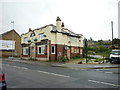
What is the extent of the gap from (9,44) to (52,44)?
29.7 meters

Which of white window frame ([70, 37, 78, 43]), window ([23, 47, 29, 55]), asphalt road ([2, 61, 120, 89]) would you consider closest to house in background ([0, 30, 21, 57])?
window ([23, 47, 29, 55])

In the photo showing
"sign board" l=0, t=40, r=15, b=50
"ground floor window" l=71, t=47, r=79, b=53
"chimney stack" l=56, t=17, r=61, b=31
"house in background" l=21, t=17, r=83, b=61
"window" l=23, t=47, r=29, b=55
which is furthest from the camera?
"sign board" l=0, t=40, r=15, b=50

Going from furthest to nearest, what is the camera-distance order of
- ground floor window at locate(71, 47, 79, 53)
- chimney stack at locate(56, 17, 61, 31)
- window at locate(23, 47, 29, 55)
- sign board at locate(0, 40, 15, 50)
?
sign board at locate(0, 40, 15, 50) < window at locate(23, 47, 29, 55) < ground floor window at locate(71, 47, 79, 53) < chimney stack at locate(56, 17, 61, 31)

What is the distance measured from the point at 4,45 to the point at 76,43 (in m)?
29.5

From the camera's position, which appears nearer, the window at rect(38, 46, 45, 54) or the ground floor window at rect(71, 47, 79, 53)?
the window at rect(38, 46, 45, 54)

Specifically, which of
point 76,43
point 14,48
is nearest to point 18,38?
point 14,48

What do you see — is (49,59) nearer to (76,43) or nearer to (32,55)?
(32,55)

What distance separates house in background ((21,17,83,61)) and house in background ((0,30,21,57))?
19122 millimetres

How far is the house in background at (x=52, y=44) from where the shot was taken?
2684 cm

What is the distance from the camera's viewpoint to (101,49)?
50.1 m

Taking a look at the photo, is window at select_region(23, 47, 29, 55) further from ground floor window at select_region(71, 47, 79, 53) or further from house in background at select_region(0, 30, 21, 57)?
house in background at select_region(0, 30, 21, 57)

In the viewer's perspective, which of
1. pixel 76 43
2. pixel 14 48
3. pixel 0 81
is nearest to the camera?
pixel 0 81

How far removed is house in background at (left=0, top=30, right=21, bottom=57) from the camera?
50.2 m

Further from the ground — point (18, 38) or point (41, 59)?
point (18, 38)
